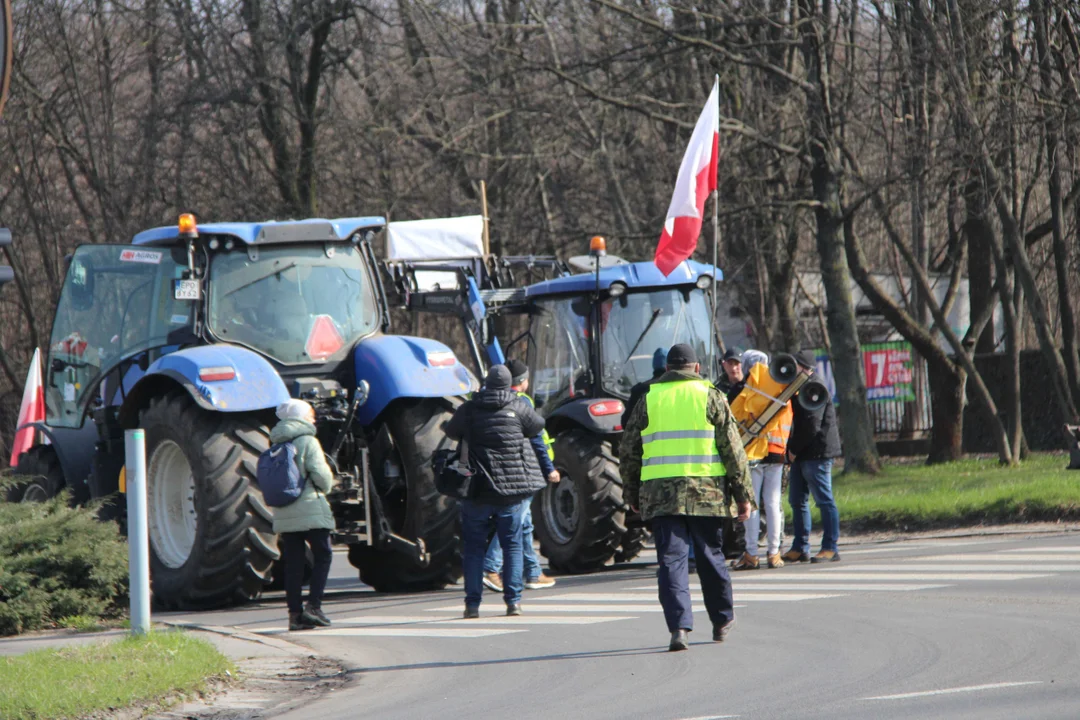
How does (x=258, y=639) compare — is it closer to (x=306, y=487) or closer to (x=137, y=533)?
(x=306, y=487)

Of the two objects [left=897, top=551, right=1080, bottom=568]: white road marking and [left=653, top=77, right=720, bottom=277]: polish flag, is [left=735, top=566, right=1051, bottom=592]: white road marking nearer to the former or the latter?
[left=897, top=551, right=1080, bottom=568]: white road marking

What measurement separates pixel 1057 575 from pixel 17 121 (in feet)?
80.3

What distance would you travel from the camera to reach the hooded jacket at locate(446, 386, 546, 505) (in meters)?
11.0

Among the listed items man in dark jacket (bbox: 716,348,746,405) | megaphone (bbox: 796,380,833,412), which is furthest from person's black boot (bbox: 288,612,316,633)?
megaphone (bbox: 796,380,833,412)

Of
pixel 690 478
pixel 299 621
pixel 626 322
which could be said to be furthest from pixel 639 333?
pixel 690 478

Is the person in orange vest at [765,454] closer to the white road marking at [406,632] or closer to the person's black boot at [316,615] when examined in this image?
the white road marking at [406,632]

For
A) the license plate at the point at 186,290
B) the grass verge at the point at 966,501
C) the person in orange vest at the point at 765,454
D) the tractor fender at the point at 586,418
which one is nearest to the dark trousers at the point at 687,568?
the person in orange vest at the point at 765,454

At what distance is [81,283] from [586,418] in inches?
178

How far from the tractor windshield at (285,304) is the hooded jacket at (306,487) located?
1943 millimetres

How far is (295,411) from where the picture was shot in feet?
35.2

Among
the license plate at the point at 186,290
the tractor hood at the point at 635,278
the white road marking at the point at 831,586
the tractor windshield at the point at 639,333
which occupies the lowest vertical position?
the white road marking at the point at 831,586

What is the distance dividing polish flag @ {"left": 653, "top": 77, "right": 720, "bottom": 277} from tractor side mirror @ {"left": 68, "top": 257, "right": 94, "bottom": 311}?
5034 millimetres

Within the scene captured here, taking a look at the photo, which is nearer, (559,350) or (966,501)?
(559,350)

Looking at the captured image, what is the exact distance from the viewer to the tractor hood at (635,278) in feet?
46.6
